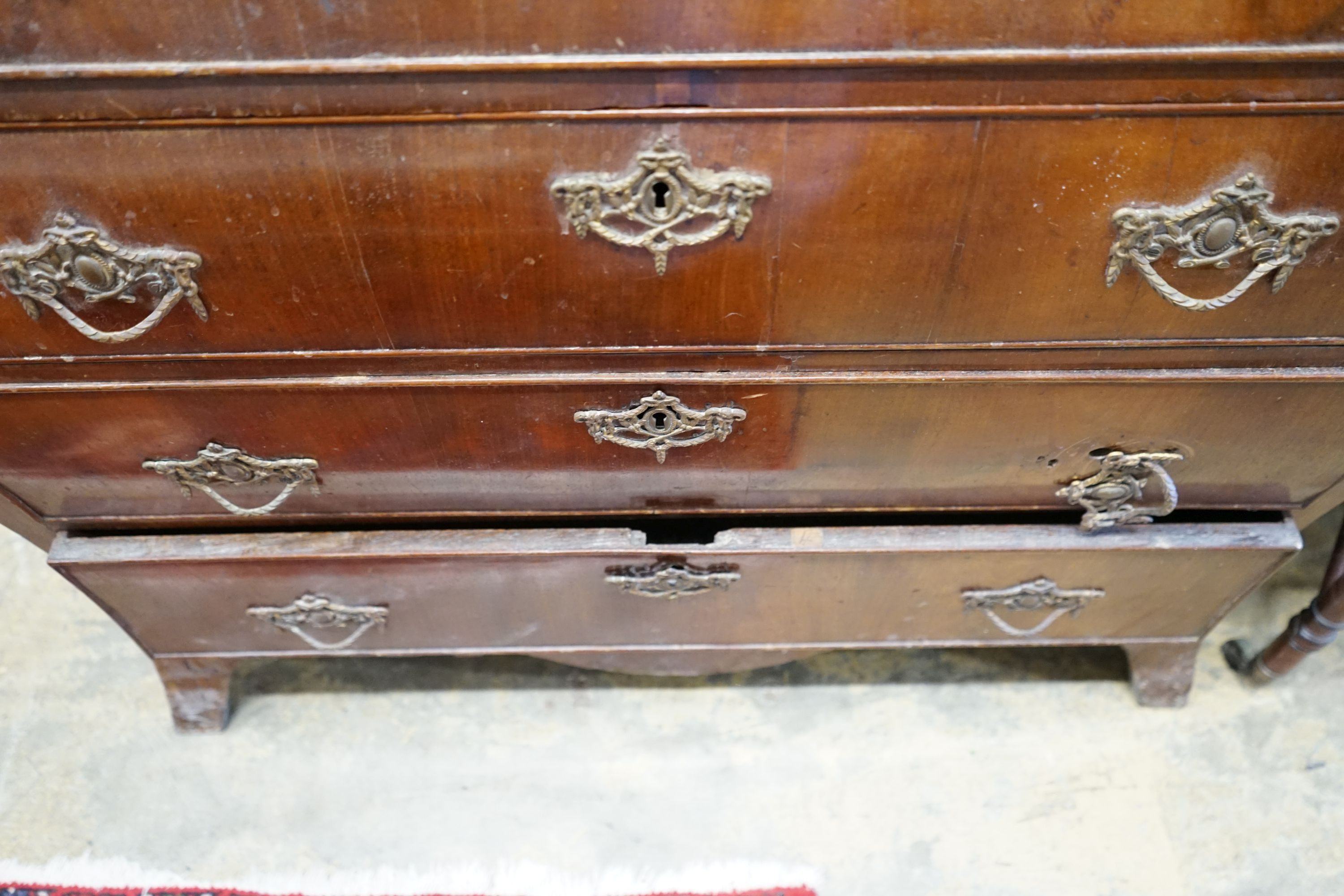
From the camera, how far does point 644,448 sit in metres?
0.72

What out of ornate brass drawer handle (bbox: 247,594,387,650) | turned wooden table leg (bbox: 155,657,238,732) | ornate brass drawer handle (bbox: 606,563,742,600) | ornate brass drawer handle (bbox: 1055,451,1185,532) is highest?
ornate brass drawer handle (bbox: 1055,451,1185,532)

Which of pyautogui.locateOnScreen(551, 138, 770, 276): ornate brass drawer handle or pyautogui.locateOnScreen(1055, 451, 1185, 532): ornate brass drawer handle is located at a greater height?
pyautogui.locateOnScreen(551, 138, 770, 276): ornate brass drawer handle

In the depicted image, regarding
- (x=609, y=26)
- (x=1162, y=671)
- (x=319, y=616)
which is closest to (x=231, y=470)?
(x=319, y=616)

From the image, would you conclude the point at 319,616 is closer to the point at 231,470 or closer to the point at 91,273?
the point at 231,470

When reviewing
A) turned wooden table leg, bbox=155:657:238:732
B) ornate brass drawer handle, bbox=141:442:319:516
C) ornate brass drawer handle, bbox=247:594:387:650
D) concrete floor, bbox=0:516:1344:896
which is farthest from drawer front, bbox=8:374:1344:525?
concrete floor, bbox=0:516:1344:896

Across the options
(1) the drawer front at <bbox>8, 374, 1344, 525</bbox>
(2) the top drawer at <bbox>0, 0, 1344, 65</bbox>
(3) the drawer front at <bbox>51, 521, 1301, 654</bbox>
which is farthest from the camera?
(3) the drawer front at <bbox>51, 521, 1301, 654</bbox>

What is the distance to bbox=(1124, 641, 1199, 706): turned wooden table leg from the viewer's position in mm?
990

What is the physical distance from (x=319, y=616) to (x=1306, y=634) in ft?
3.26

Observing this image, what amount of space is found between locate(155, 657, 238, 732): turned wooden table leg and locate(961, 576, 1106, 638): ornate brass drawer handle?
2.46 ft

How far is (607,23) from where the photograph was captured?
477 millimetres

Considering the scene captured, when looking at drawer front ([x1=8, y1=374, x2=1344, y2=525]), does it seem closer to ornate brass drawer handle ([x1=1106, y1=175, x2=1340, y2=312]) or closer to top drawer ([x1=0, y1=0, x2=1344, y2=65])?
ornate brass drawer handle ([x1=1106, y1=175, x2=1340, y2=312])

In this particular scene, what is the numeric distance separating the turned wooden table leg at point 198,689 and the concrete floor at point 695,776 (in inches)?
1.1

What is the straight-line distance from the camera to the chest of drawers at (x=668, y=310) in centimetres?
49

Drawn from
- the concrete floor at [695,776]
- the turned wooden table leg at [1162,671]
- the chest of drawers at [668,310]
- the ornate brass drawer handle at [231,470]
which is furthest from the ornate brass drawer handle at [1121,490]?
the ornate brass drawer handle at [231,470]
